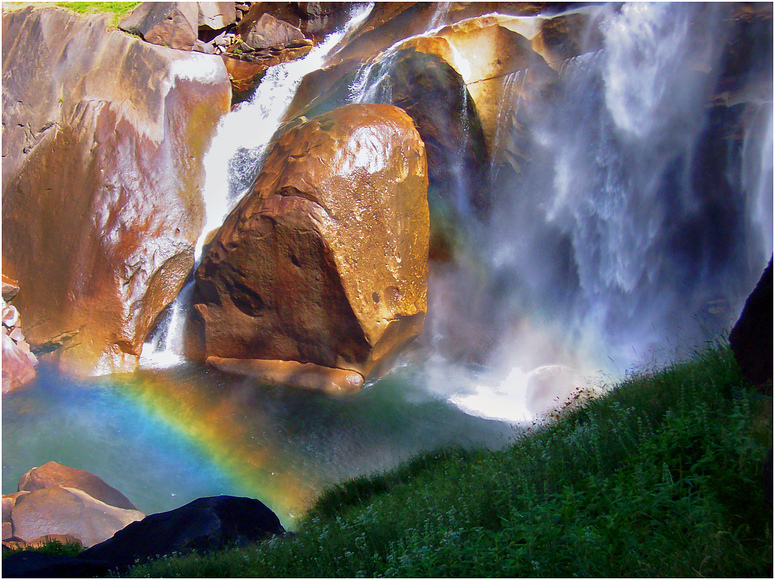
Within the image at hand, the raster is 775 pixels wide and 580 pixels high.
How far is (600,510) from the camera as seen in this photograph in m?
2.39

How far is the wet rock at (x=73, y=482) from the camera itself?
595 cm

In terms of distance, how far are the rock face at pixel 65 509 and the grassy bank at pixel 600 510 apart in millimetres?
2294

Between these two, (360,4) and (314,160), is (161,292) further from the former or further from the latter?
(360,4)

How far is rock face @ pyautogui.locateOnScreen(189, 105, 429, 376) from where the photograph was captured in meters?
7.48

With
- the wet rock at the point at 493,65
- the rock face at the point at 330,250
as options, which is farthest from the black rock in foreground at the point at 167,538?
the wet rock at the point at 493,65

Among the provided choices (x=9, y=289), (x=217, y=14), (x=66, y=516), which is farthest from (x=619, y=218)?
(x=217, y=14)

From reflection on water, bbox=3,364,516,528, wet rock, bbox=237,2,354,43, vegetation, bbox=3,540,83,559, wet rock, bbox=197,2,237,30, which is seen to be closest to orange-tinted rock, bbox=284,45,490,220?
reflection on water, bbox=3,364,516,528

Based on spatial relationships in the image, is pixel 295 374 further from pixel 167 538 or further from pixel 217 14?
pixel 217 14

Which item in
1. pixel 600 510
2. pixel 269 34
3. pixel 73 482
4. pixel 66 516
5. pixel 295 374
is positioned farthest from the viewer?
pixel 269 34

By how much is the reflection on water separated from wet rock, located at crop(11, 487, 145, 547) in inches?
21.9

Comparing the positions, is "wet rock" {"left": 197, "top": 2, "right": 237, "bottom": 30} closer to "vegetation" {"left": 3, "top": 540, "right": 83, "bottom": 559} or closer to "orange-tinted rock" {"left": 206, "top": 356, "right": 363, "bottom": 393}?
"orange-tinted rock" {"left": 206, "top": 356, "right": 363, "bottom": 393}

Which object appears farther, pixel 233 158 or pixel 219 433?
pixel 233 158

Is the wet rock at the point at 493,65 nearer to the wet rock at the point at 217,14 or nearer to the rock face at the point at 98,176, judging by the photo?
the rock face at the point at 98,176

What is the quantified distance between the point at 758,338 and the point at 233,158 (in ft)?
30.3
